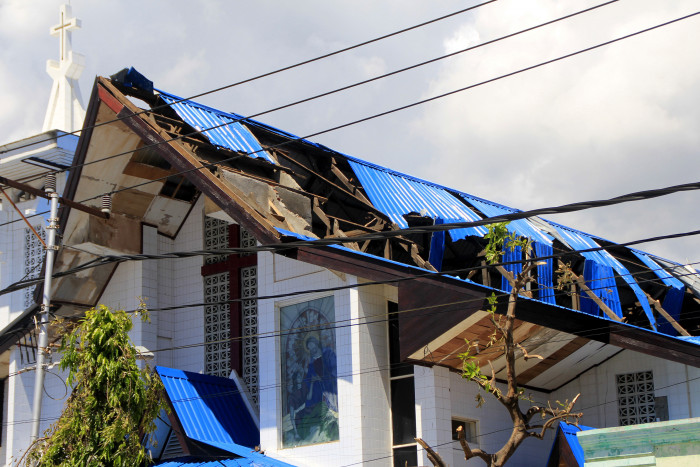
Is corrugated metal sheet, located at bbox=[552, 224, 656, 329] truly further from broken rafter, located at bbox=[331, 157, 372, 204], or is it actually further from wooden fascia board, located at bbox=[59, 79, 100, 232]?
wooden fascia board, located at bbox=[59, 79, 100, 232]

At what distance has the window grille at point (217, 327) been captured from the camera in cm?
2336

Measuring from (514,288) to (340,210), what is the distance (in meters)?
7.59

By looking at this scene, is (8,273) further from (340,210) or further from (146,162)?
(340,210)

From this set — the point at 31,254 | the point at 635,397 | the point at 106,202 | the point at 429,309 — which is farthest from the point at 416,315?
the point at 31,254

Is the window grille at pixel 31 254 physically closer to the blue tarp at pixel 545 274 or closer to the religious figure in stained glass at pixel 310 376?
the religious figure in stained glass at pixel 310 376

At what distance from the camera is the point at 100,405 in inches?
629

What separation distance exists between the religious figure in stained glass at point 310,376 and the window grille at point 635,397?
6.63 metres

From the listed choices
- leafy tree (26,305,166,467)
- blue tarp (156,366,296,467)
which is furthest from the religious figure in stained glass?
leafy tree (26,305,166,467)

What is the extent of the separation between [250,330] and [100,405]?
7229mm

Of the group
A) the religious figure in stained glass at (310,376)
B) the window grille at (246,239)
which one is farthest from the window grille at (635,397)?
the window grille at (246,239)

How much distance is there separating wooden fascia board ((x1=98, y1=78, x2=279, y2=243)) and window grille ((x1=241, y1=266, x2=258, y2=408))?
3.59m

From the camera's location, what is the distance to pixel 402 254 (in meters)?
22.1

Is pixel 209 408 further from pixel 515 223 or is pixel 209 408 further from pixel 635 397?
pixel 635 397

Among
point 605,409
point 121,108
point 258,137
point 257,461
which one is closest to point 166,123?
point 121,108
